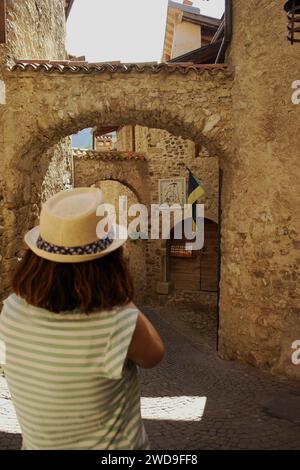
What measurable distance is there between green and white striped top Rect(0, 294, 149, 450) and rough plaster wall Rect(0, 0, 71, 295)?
18.2 ft

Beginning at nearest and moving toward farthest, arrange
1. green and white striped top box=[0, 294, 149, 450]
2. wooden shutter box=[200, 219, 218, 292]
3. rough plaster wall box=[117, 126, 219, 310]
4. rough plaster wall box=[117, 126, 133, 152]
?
green and white striped top box=[0, 294, 149, 450] < rough plaster wall box=[117, 126, 219, 310] < wooden shutter box=[200, 219, 218, 292] < rough plaster wall box=[117, 126, 133, 152]

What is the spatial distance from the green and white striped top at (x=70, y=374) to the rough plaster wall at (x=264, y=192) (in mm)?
5100

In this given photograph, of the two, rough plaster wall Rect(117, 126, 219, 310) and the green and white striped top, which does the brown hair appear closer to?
the green and white striped top

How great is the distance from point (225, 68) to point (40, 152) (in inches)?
126

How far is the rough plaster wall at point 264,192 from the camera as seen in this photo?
237 inches

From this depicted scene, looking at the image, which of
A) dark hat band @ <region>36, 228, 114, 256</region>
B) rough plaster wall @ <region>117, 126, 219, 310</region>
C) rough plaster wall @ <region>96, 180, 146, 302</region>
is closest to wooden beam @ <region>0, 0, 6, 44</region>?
dark hat band @ <region>36, 228, 114, 256</region>

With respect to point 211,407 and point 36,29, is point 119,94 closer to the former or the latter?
point 36,29

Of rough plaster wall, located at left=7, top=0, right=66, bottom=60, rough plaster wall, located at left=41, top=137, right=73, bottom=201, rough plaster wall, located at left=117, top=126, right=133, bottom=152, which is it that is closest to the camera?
rough plaster wall, located at left=7, top=0, right=66, bottom=60

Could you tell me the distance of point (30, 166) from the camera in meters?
7.17

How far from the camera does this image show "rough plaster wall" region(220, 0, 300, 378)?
6.02 m

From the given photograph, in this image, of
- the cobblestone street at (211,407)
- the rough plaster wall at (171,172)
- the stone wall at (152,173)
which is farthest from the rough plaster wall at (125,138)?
the cobblestone street at (211,407)

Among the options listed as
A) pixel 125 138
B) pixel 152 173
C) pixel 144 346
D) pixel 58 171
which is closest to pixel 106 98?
pixel 58 171
